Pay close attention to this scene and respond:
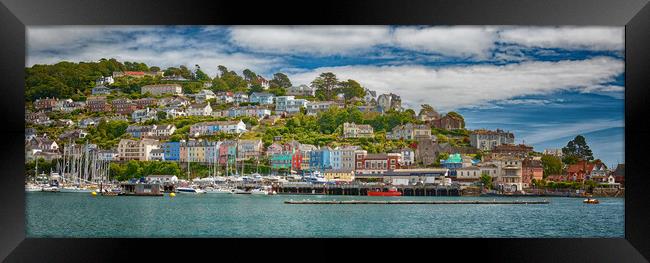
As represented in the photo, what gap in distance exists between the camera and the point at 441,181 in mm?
18078

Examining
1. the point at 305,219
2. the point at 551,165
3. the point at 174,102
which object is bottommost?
the point at 305,219

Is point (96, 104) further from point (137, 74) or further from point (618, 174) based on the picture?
point (618, 174)

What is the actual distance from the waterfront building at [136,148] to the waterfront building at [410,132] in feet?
18.6

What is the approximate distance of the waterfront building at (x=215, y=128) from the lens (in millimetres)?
17859

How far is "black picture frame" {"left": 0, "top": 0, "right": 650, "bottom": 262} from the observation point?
17.5 ft

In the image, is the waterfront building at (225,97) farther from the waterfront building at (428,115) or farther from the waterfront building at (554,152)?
the waterfront building at (554,152)

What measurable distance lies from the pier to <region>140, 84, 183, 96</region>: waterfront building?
11.8 ft

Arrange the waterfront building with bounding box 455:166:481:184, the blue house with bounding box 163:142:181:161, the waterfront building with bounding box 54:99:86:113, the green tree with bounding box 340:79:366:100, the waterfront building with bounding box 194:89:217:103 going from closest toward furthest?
the green tree with bounding box 340:79:366:100, the waterfront building with bounding box 54:99:86:113, the waterfront building with bounding box 194:89:217:103, the waterfront building with bounding box 455:166:481:184, the blue house with bounding box 163:142:181:161

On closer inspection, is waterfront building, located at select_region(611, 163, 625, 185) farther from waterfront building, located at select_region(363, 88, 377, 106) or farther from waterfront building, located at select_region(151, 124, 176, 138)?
waterfront building, located at select_region(151, 124, 176, 138)

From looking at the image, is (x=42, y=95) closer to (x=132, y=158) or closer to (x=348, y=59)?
(x=132, y=158)

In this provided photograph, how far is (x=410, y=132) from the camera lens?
57.6 feet

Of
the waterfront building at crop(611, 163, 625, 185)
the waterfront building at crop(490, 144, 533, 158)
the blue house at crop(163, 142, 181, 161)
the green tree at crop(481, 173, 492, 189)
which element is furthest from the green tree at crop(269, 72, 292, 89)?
the waterfront building at crop(611, 163, 625, 185)

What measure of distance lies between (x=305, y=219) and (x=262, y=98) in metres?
5.68

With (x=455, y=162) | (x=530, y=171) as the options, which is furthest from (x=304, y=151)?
(x=530, y=171)
